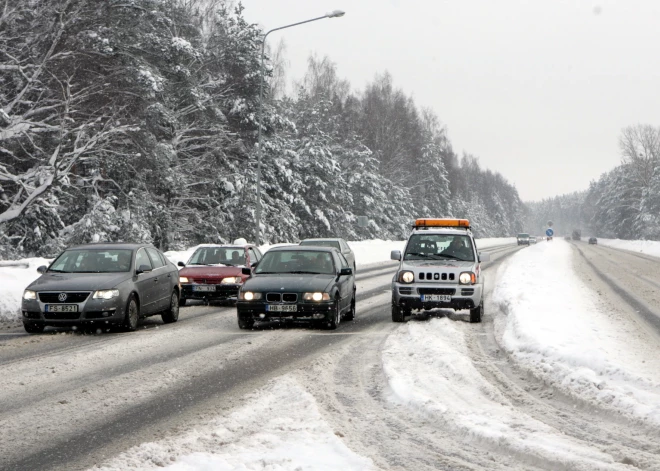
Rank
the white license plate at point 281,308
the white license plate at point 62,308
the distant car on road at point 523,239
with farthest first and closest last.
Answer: the distant car on road at point 523,239 → the white license plate at point 281,308 → the white license plate at point 62,308

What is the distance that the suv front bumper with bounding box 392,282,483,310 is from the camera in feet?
45.5

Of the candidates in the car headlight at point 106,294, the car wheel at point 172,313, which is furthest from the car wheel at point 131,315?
the car wheel at point 172,313

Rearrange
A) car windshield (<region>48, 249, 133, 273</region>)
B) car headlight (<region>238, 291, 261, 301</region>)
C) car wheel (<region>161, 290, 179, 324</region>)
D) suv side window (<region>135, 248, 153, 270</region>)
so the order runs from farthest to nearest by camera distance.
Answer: car wheel (<region>161, 290, 179, 324</region>)
suv side window (<region>135, 248, 153, 270</region>)
car windshield (<region>48, 249, 133, 273</region>)
car headlight (<region>238, 291, 261, 301</region>)

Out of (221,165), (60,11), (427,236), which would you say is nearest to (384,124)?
(221,165)

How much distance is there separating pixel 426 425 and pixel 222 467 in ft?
6.28

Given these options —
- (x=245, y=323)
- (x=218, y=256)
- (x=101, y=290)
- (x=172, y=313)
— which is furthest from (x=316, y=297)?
(x=218, y=256)

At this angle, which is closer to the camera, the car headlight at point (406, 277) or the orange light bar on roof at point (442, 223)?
the car headlight at point (406, 277)

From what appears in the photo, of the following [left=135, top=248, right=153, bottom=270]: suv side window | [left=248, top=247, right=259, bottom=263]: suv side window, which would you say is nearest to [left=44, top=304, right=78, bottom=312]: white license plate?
[left=135, top=248, right=153, bottom=270]: suv side window

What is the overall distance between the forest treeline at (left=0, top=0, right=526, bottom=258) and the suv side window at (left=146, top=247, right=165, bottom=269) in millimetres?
→ 10891

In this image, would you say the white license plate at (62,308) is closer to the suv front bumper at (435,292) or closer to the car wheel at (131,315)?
the car wheel at (131,315)

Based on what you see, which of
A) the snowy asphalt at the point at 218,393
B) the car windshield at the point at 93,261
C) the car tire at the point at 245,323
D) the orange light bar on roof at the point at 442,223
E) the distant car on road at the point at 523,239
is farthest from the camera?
the distant car on road at the point at 523,239

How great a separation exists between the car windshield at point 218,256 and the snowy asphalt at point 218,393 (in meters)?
5.69

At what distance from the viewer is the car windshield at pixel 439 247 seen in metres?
15.0

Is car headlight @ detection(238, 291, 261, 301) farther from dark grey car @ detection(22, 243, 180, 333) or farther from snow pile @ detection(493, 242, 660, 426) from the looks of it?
snow pile @ detection(493, 242, 660, 426)
